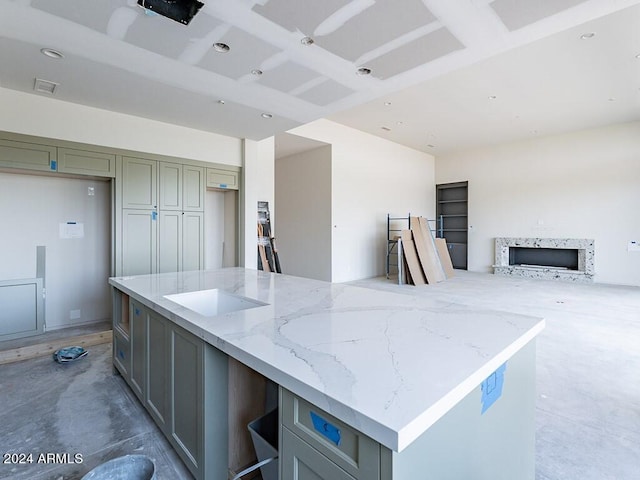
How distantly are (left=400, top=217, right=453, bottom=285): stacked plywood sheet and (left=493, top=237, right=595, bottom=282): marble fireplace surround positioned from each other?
1.86 m

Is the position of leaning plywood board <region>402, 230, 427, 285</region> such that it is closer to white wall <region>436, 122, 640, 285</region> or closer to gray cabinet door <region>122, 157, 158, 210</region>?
white wall <region>436, 122, 640, 285</region>

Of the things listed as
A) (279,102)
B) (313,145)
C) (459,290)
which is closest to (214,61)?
(279,102)

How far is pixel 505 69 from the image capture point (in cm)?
468

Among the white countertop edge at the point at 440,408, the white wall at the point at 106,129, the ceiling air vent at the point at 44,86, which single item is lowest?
the white countertop edge at the point at 440,408

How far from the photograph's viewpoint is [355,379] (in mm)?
978

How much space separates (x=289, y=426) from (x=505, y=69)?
17.8 feet

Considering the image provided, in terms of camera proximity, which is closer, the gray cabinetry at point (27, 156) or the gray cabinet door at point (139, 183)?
the gray cabinetry at point (27, 156)

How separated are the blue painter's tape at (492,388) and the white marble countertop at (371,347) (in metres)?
0.08

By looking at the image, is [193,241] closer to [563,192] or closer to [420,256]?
[420,256]

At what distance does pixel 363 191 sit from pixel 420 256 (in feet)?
6.75

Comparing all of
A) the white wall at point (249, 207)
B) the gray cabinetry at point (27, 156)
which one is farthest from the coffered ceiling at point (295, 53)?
the gray cabinetry at point (27, 156)

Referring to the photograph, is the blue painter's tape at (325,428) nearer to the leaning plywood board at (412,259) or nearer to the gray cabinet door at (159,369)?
the gray cabinet door at (159,369)

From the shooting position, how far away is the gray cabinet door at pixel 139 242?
4.38 m

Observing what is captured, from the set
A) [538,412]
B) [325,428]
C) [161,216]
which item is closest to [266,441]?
[325,428]
